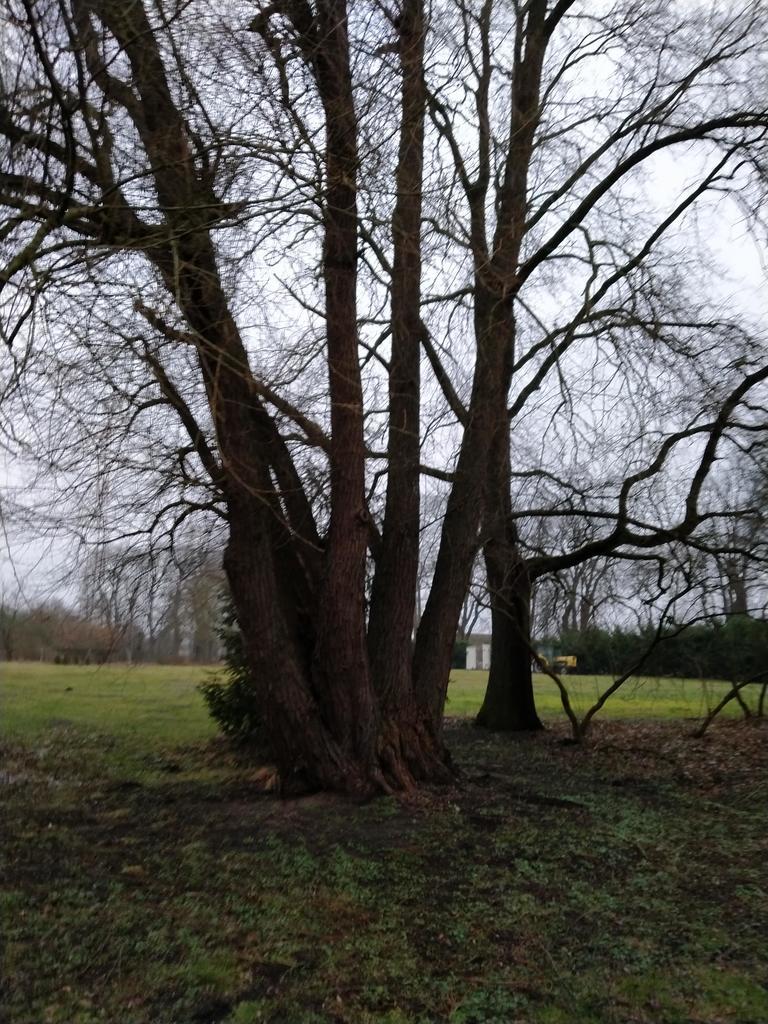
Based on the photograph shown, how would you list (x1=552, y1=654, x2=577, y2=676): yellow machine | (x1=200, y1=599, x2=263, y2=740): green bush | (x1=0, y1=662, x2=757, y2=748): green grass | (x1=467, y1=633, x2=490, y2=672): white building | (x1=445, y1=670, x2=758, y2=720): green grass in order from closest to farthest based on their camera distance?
(x1=200, y1=599, x2=263, y2=740): green bush → (x1=0, y1=662, x2=757, y2=748): green grass → (x1=445, y1=670, x2=758, y2=720): green grass → (x1=552, y1=654, x2=577, y2=676): yellow machine → (x1=467, y1=633, x2=490, y2=672): white building

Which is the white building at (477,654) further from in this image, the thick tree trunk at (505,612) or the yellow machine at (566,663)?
the thick tree trunk at (505,612)

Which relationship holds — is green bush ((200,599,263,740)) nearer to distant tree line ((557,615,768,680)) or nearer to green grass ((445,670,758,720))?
distant tree line ((557,615,768,680))

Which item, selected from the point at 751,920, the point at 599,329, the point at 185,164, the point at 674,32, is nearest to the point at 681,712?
the point at 599,329

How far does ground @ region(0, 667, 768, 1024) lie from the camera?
5.41m

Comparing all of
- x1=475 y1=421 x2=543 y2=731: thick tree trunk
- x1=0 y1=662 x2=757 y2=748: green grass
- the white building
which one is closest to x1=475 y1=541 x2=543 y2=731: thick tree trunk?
x1=475 y1=421 x2=543 y2=731: thick tree trunk

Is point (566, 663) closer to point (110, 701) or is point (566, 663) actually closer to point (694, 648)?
point (694, 648)

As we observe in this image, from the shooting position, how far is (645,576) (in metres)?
16.5

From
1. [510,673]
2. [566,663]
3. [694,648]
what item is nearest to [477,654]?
[566,663]

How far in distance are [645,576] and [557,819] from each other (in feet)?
24.0

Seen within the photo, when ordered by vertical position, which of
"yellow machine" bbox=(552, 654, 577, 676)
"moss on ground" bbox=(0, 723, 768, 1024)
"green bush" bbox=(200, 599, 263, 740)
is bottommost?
"moss on ground" bbox=(0, 723, 768, 1024)

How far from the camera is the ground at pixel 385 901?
5410 millimetres

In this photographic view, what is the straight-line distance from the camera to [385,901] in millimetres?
7102

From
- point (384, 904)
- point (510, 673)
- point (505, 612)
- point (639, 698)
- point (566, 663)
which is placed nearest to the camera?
point (384, 904)

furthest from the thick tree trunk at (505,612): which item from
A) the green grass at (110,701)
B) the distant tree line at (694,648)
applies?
the green grass at (110,701)
